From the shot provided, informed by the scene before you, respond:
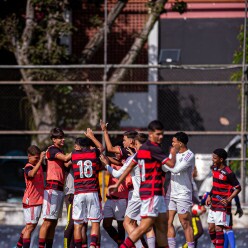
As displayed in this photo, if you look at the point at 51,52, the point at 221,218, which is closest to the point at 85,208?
the point at 221,218

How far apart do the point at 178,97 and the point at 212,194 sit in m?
7.86

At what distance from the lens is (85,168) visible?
54.1 ft

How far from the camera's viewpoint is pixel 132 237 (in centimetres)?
1481

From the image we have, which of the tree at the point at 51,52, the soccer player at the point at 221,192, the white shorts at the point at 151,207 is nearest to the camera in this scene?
the white shorts at the point at 151,207

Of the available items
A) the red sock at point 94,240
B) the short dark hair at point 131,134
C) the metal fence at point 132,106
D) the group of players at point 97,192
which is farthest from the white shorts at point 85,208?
the metal fence at point 132,106

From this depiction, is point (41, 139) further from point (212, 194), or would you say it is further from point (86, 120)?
point (212, 194)

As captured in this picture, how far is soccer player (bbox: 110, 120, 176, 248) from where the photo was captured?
583 inches

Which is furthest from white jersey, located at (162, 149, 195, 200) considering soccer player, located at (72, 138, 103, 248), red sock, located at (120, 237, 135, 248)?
red sock, located at (120, 237, 135, 248)

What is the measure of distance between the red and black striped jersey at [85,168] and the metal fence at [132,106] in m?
6.99

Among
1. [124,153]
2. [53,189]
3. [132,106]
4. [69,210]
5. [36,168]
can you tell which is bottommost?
[69,210]

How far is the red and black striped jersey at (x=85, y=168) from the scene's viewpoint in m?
16.5

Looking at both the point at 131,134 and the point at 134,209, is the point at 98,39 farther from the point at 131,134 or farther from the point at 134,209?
the point at 134,209

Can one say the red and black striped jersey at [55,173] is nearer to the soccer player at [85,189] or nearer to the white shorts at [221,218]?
the soccer player at [85,189]

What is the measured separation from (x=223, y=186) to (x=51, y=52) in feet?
28.6
